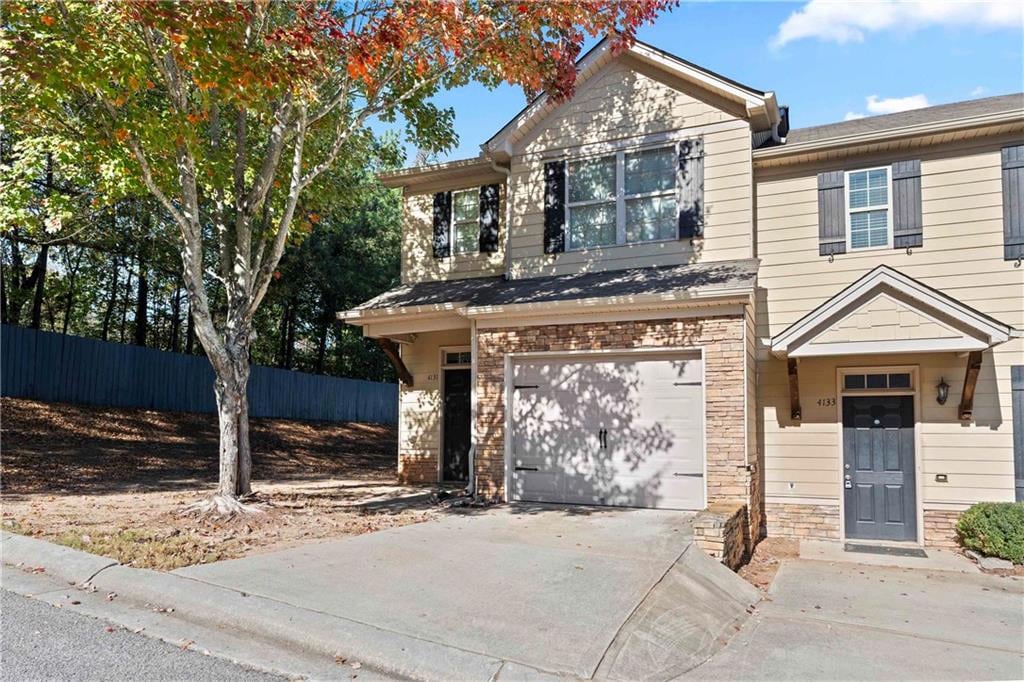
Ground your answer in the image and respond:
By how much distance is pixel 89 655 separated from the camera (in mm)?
4547

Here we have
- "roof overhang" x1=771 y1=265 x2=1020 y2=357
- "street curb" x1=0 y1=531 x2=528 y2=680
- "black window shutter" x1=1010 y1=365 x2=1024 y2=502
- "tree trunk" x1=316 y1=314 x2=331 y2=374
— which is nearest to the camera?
"street curb" x1=0 y1=531 x2=528 y2=680

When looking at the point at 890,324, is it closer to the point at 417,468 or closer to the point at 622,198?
the point at 622,198

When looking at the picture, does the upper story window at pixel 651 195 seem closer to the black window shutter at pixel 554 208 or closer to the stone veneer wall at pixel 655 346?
the black window shutter at pixel 554 208

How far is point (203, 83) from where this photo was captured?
806 cm

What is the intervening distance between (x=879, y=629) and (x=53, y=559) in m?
7.48

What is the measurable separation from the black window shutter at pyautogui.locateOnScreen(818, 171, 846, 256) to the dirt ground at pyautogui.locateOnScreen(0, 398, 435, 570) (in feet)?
23.3

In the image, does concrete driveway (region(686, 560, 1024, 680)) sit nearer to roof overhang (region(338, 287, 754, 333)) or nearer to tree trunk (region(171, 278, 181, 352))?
roof overhang (region(338, 287, 754, 333))

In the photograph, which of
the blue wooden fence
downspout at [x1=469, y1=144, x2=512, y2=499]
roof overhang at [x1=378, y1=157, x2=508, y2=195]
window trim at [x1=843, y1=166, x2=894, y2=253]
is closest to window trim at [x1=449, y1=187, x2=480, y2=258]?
roof overhang at [x1=378, y1=157, x2=508, y2=195]

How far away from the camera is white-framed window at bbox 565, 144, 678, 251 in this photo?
Result: 37.4 feet

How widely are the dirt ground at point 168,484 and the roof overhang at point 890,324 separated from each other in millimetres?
5852

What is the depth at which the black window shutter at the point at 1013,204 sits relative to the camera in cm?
980

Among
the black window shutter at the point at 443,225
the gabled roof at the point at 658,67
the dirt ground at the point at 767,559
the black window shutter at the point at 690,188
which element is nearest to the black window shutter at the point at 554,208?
the gabled roof at the point at 658,67

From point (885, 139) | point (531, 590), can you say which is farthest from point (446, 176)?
point (531, 590)

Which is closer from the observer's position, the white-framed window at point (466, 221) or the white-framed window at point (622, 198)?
the white-framed window at point (622, 198)
